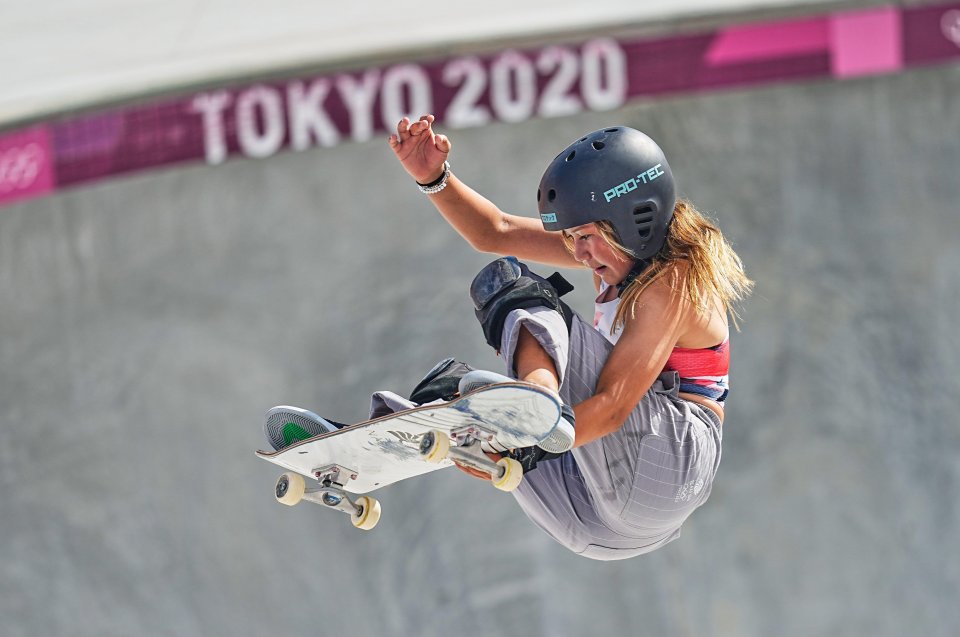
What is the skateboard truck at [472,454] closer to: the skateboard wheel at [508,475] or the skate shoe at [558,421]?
the skateboard wheel at [508,475]

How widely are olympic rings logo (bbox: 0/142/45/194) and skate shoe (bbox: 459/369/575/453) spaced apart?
7015 mm

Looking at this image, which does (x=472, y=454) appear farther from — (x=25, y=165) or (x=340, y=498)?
(x=25, y=165)

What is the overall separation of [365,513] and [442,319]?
4.68 meters

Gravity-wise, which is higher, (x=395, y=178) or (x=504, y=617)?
(x=395, y=178)

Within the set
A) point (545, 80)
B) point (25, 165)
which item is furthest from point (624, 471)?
point (25, 165)

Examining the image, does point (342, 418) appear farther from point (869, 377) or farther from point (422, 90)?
point (869, 377)

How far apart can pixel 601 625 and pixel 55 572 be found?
12.7 feet

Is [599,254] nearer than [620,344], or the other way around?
[620,344]

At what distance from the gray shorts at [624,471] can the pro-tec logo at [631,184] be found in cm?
47

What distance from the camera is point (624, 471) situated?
16.8ft

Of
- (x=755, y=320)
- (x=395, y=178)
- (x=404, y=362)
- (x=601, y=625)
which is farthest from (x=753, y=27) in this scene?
(x=601, y=625)

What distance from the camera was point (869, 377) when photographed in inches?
391

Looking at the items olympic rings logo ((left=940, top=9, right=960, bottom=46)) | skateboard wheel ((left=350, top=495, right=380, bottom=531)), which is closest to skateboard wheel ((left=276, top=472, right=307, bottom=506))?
skateboard wheel ((left=350, top=495, right=380, bottom=531))

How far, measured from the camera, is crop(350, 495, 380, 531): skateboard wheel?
5219mm
